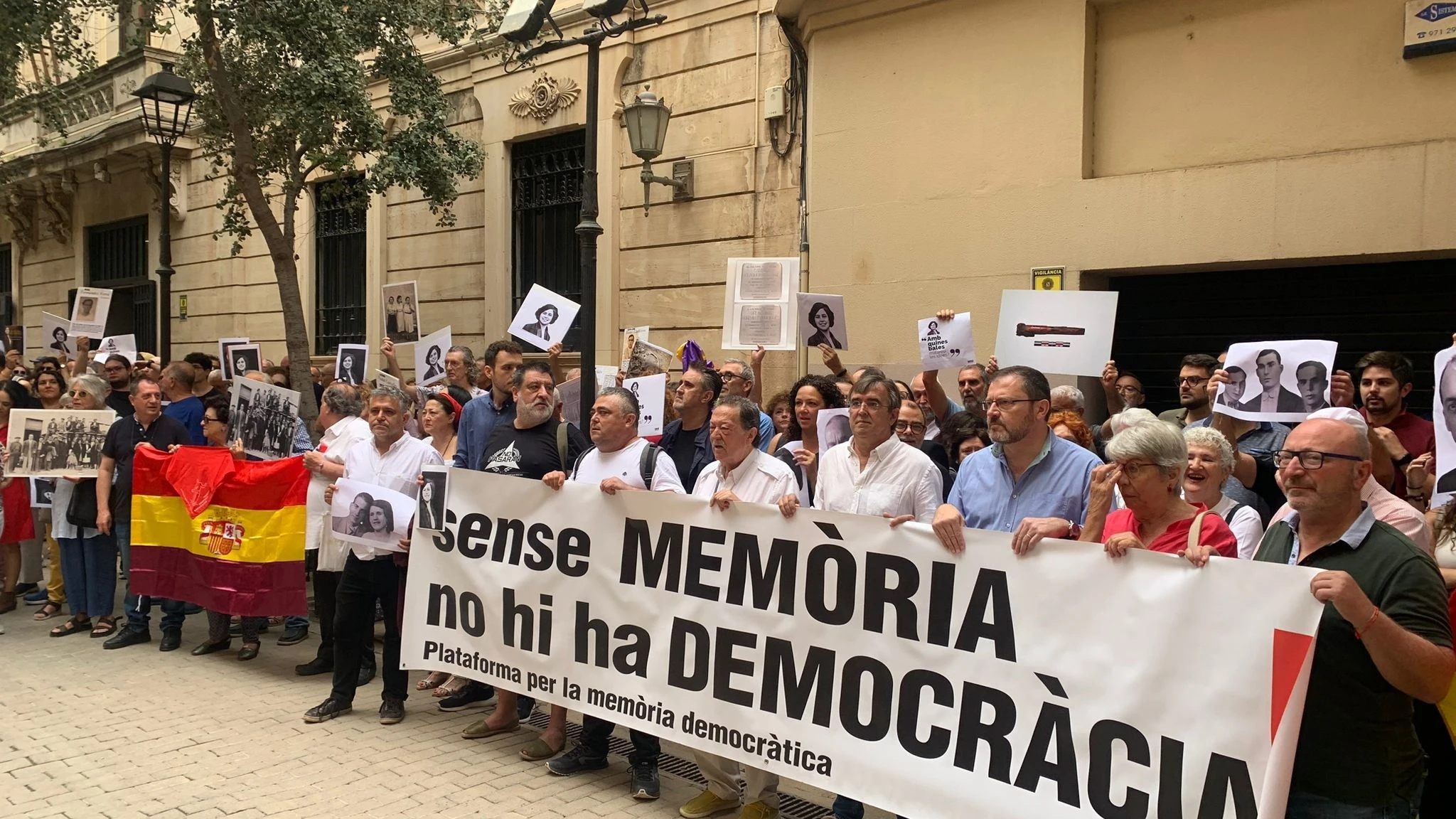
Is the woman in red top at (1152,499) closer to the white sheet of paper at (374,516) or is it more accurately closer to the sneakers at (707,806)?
the sneakers at (707,806)

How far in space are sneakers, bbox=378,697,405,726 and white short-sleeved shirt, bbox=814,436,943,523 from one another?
9.47 feet

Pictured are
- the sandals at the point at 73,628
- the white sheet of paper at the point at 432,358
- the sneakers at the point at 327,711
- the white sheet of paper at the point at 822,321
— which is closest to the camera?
the sneakers at the point at 327,711

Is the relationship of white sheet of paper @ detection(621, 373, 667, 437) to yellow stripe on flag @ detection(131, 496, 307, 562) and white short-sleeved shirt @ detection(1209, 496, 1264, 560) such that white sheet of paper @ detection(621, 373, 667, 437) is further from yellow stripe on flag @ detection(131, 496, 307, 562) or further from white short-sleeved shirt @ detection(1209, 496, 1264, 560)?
white short-sleeved shirt @ detection(1209, 496, 1264, 560)

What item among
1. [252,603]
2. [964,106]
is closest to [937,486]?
[252,603]

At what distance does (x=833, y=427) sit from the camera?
5.55 m

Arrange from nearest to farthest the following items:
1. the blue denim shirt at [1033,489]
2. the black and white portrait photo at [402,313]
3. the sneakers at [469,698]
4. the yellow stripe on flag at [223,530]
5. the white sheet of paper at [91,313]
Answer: the blue denim shirt at [1033,489], the sneakers at [469,698], the yellow stripe on flag at [223,530], the black and white portrait photo at [402,313], the white sheet of paper at [91,313]

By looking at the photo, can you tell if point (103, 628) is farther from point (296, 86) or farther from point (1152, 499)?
point (1152, 499)

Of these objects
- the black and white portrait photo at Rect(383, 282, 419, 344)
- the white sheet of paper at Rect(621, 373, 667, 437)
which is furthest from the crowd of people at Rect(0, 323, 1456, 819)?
the black and white portrait photo at Rect(383, 282, 419, 344)

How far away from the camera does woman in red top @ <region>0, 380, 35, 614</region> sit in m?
8.48

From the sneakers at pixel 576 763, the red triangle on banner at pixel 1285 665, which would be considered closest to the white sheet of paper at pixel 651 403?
the sneakers at pixel 576 763

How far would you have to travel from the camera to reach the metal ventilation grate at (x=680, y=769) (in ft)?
15.5

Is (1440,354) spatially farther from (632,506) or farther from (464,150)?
(464,150)

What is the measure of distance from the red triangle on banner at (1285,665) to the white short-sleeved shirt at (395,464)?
14.1 ft

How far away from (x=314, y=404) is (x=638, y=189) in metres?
4.57
